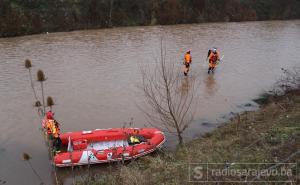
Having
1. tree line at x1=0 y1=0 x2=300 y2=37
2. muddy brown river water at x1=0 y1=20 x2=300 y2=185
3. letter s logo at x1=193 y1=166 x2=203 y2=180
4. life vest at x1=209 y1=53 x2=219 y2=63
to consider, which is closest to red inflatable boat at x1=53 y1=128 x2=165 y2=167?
muddy brown river water at x1=0 y1=20 x2=300 y2=185

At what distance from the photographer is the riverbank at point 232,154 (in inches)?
235

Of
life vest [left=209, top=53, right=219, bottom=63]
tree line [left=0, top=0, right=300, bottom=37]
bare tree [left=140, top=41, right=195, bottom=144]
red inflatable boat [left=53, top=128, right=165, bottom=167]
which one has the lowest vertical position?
red inflatable boat [left=53, top=128, right=165, bottom=167]

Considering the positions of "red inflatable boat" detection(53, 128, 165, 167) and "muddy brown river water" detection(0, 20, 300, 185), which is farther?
"muddy brown river water" detection(0, 20, 300, 185)

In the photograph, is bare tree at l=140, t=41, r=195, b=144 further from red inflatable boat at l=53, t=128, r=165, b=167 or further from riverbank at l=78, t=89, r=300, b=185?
riverbank at l=78, t=89, r=300, b=185

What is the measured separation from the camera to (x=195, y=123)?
39.2 feet

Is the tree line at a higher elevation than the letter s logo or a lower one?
higher

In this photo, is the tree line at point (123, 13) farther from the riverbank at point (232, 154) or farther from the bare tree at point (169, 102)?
the riverbank at point (232, 154)

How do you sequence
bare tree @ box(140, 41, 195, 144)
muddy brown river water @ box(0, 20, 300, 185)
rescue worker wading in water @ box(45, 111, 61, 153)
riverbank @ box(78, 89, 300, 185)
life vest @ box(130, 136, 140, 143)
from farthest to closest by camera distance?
muddy brown river water @ box(0, 20, 300, 185) < life vest @ box(130, 136, 140, 143) < bare tree @ box(140, 41, 195, 144) < rescue worker wading in water @ box(45, 111, 61, 153) < riverbank @ box(78, 89, 300, 185)

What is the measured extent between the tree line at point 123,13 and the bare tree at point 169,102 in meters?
16.9

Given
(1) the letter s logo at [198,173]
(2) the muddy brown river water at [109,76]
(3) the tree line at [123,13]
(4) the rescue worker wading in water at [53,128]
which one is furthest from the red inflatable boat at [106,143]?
(3) the tree line at [123,13]

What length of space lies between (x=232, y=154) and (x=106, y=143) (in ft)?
14.1

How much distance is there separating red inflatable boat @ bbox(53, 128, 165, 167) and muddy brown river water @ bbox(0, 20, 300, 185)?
2.09ft

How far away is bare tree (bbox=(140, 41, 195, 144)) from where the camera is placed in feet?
31.1

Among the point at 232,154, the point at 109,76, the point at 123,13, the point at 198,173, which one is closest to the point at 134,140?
the point at 232,154
